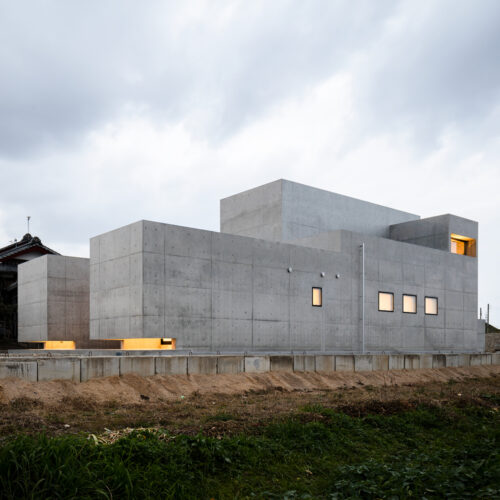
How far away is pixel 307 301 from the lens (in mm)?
26266

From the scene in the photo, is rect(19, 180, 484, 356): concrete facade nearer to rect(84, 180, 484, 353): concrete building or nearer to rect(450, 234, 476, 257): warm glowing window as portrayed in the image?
rect(84, 180, 484, 353): concrete building

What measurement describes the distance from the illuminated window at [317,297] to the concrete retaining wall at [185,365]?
5.85m

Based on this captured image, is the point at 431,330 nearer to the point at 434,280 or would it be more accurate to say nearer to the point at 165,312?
→ the point at 434,280

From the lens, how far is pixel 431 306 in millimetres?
32844

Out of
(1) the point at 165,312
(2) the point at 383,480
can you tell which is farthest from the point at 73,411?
(1) the point at 165,312

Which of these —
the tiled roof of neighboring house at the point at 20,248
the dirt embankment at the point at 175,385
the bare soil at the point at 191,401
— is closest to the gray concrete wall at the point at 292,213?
the dirt embankment at the point at 175,385

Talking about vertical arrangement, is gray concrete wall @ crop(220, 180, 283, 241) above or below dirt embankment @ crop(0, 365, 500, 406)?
above

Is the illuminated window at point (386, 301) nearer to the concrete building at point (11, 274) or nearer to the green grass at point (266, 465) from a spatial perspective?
the green grass at point (266, 465)

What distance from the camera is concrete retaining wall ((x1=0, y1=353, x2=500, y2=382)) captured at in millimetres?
12461

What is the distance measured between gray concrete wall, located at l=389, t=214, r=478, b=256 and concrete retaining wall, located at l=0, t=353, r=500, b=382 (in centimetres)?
1360

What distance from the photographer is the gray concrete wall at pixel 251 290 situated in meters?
21.6

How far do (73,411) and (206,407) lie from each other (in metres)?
2.85

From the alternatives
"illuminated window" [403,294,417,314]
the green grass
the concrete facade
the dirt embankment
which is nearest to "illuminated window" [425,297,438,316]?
the concrete facade

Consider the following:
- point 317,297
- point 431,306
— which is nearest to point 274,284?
point 317,297
